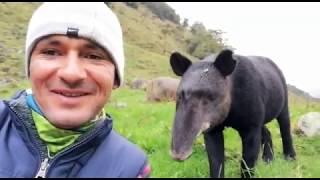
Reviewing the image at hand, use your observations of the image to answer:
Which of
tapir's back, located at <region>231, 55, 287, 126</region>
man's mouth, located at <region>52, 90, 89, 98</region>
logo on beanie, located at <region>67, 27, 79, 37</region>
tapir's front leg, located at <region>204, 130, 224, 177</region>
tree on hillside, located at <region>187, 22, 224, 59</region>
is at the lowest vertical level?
tree on hillside, located at <region>187, 22, 224, 59</region>

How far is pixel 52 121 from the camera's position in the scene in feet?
8.73

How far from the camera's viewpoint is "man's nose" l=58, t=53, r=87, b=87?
2562 mm

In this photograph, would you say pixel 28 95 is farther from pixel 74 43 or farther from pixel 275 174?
pixel 275 174

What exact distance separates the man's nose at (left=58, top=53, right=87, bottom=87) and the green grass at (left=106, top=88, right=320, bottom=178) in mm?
3329

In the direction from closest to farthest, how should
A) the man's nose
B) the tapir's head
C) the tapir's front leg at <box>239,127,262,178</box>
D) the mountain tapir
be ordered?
the man's nose → the tapir's head → the mountain tapir → the tapir's front leg at <box>239,127,262,178</box>

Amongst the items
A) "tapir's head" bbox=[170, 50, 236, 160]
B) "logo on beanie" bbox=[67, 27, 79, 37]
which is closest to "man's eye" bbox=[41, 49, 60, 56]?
"logo on beanie" bbox=[67, 27, 79, 37]

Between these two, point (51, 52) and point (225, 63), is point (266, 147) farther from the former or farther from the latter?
point (51, 52)

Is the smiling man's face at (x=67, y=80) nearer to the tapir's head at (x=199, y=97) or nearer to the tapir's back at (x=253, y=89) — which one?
the tapir's head at (x=199, y=97)

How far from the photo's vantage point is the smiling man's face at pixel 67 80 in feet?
8.51

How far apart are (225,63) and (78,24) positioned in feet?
11.2

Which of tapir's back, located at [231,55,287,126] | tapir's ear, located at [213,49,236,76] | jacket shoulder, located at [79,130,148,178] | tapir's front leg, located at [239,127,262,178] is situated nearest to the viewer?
jacket shoulder, located at [79,130,148,178]

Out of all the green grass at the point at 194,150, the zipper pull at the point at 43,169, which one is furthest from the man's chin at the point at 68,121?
the green grass at the point at 194,150

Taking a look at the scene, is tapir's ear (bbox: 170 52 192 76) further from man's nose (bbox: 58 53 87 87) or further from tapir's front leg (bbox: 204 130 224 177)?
man's nose (bbox: 58 53 87 87)

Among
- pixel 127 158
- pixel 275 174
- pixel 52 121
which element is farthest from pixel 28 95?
pixel 275 174
